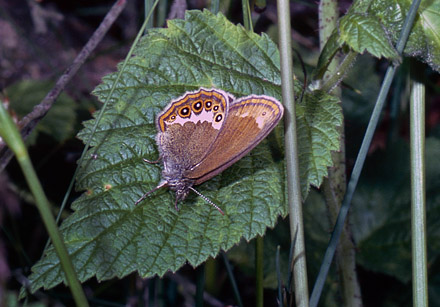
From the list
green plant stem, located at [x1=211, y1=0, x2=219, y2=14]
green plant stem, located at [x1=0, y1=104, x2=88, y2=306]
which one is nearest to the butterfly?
green plant stem, located at [x1=211, y1=0, x2=219, y2=14]

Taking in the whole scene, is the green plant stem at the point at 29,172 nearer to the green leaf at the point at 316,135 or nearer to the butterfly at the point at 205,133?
the butterfly at the point at 205,133

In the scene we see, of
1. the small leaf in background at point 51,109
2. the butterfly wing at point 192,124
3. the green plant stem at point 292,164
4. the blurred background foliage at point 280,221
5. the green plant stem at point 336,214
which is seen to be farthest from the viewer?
the small leaf in background at point 51,109

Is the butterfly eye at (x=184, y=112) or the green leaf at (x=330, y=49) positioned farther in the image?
the butterfly eye at (x=184, y=112)

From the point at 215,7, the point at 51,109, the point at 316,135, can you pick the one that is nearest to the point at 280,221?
the point at 316,135

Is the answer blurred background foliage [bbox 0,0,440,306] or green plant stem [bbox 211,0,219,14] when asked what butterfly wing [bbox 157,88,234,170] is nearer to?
A: green plant stem [bbox 211,0,219,14]

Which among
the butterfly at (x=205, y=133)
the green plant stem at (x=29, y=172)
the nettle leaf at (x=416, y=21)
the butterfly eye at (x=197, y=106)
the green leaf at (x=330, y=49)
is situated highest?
the nettle leaf at (x=416, y=21)

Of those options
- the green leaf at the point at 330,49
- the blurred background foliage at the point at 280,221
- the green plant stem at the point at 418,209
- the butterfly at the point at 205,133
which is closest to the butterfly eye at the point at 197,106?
the butterfly at the point at 205,133
